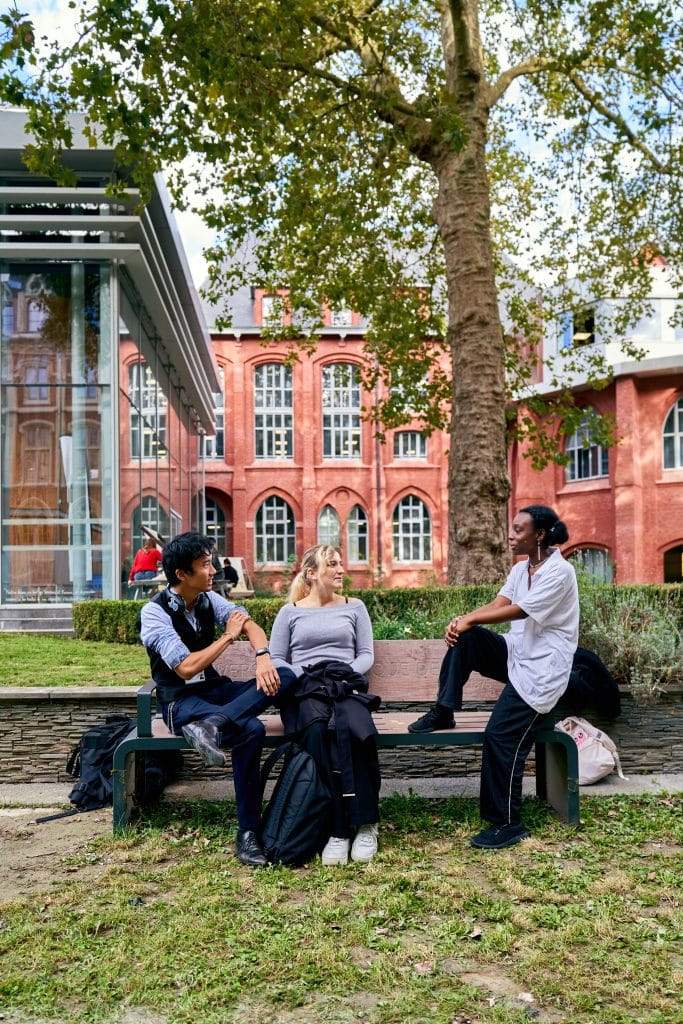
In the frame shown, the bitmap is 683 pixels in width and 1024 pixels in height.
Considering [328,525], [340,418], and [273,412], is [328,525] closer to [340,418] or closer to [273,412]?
[340,418]

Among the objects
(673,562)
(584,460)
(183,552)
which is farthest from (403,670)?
(584,460)

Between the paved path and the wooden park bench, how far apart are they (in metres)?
0.43

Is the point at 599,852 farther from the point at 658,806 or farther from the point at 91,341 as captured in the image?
the point at 91,341

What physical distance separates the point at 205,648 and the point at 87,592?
32.1 feet

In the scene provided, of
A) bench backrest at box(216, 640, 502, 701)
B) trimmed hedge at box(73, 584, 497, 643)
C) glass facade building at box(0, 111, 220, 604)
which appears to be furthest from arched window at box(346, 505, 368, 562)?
bench backrest at box(216, 640, 502, 701)

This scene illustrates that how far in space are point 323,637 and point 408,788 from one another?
49.8 inches

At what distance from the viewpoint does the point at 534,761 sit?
6.39 metres

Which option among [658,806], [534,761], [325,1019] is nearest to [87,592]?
[534,761]

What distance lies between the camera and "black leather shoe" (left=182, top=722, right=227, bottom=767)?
16.0 ft

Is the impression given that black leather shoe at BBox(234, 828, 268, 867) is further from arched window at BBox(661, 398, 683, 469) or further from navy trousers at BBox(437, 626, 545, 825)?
arched window at BBox(661, 398, 683, 469)

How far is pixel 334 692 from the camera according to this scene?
5070 millimetres

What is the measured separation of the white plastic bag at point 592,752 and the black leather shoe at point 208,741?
7.55ft

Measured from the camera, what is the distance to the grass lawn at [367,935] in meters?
3.05

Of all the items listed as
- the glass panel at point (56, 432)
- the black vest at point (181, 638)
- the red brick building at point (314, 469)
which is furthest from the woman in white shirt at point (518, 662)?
the red brick building at point (314, 469)
